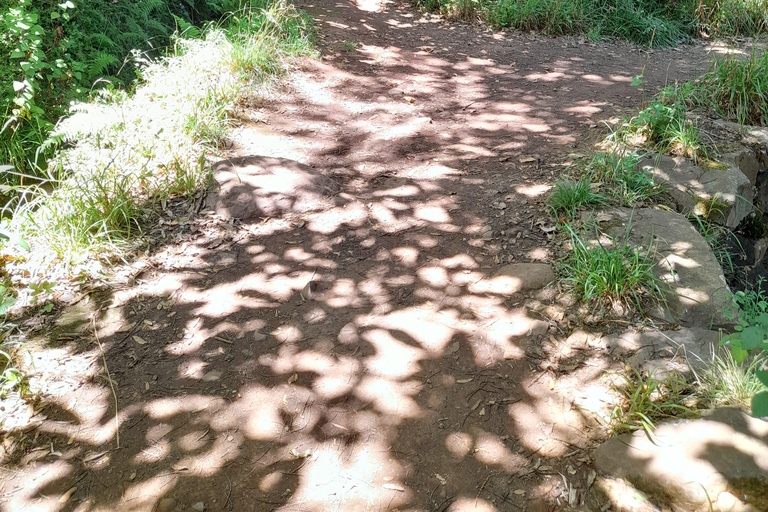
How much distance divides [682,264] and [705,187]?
1.24 m

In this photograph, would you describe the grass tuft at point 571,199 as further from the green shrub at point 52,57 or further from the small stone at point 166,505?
the green shrub at point 52,57

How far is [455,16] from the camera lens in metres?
9.24

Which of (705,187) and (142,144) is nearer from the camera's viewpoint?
(705,187)

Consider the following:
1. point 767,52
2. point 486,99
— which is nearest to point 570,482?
point 486,99

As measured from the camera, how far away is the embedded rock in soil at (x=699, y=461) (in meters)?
2.08

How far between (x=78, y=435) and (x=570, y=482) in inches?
88.6

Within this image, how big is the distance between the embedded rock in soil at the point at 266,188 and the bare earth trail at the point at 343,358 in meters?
0.02

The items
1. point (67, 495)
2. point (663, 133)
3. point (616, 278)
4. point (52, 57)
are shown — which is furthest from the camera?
point (52, 57)

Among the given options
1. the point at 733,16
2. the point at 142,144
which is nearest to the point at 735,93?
the point at 733,16

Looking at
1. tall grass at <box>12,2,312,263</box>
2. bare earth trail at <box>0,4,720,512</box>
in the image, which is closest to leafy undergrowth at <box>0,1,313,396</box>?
tall grass at <box>12,2,312,263</box>

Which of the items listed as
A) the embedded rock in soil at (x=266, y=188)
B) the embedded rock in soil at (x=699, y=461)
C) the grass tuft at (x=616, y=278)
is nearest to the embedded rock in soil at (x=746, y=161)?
the grass tuft at (x=616, y=278)

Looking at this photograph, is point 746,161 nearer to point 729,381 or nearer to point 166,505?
point 729,381

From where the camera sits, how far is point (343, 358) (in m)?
2.95

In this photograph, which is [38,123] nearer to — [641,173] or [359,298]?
[359,298]
